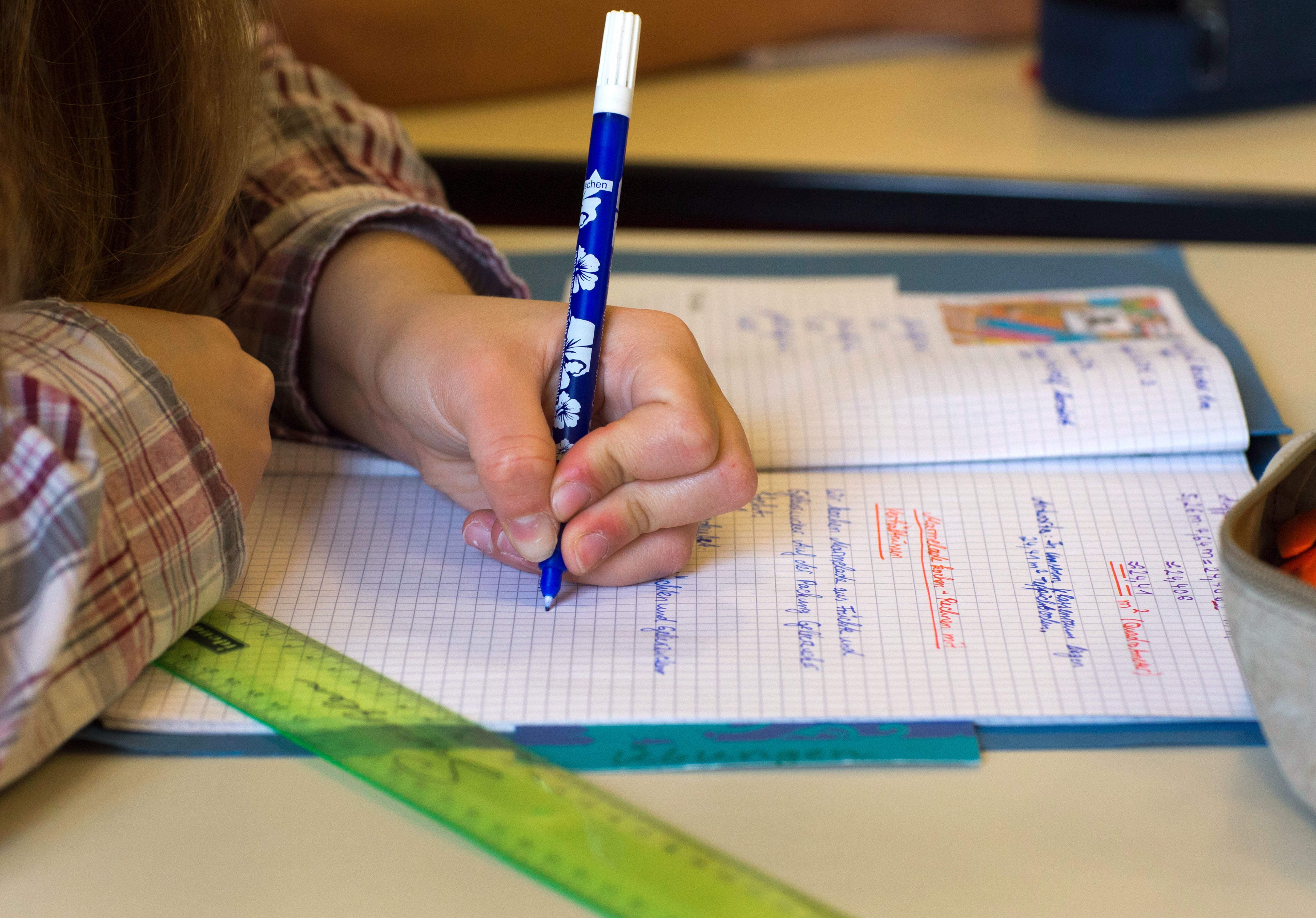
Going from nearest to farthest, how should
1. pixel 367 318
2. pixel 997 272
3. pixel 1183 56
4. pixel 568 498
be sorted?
pixel 568 498, pixel 367 318, pixel 997 272, pixel 1183 56

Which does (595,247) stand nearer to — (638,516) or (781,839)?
(638,516)

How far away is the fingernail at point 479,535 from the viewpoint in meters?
0.47

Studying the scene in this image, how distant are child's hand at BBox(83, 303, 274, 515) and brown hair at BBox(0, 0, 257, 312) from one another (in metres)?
0.03

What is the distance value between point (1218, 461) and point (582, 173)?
50cm

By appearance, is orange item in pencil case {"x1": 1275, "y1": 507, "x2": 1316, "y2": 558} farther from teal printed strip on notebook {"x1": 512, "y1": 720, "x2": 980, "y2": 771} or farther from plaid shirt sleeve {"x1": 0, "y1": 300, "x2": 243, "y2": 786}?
plaid shirt sleeve {"x1": 0, "y1": 300, "x2": 243, "y2": 786}

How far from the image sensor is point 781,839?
34cm

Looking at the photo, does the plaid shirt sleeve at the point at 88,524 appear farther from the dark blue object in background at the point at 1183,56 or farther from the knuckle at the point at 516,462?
the dark blue object in background at the point at 1183,56

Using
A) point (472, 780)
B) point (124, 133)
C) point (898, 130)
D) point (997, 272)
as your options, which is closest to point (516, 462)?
point (472, 780)

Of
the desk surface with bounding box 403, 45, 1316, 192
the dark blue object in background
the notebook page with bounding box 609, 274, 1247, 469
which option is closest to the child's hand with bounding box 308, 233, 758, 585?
the notebook page with bounding box 609, 274, 1247, 469

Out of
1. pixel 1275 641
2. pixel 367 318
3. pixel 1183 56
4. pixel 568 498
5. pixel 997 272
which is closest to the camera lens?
pixel 1275 641

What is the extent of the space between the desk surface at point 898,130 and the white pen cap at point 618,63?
0.44 meters

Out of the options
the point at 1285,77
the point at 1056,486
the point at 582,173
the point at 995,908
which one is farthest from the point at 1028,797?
the point at 1285,77

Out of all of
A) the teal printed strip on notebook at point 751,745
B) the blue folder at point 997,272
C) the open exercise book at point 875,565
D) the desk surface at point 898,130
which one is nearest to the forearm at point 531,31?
the desk surface at point 898,130

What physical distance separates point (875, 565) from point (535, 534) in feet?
0.47
